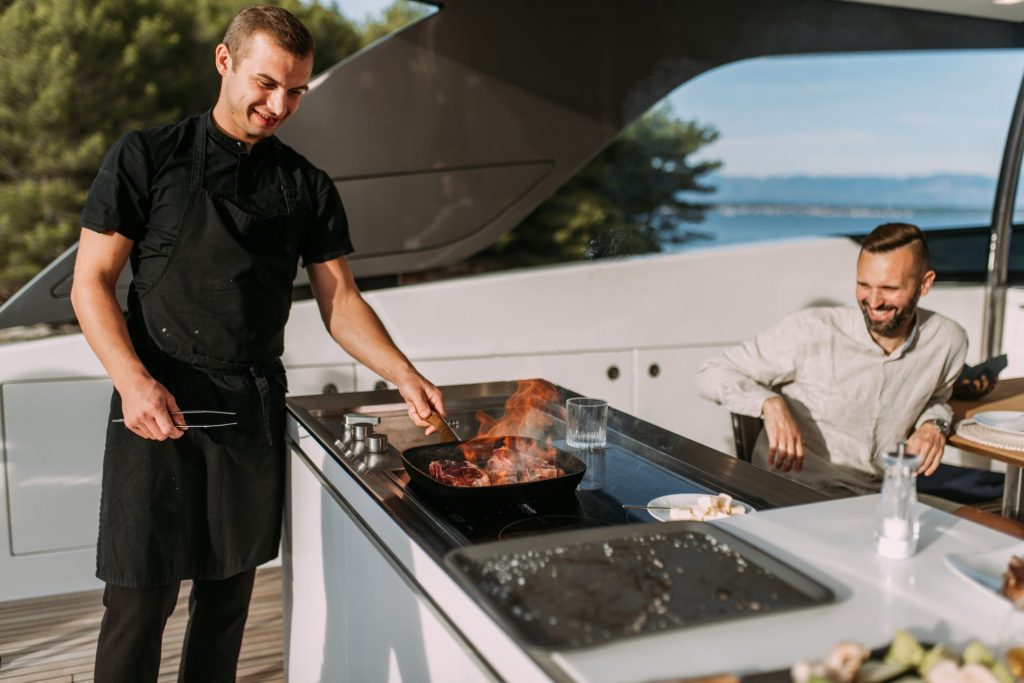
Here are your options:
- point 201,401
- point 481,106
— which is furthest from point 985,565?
point 481,106

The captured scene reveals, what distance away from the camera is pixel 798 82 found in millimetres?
15500

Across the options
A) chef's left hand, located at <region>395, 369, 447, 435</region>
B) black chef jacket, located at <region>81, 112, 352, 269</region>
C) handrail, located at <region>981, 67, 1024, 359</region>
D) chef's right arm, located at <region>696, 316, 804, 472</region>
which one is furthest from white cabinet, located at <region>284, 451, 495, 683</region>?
handrail, located at <region>981, 67, 1024, 359</region>

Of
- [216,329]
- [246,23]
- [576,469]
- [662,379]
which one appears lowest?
[662,379]

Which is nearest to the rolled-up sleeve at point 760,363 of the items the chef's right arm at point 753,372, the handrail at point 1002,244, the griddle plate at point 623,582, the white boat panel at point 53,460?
the chef's right arm at point 753,372

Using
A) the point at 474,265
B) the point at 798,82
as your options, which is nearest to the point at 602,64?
the point at 474,265

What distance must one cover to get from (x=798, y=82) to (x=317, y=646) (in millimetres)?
15339

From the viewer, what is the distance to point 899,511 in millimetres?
1290

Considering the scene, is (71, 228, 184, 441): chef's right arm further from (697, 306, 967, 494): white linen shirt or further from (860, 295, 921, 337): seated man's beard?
(860, 295, 921, 337): seated man's beard

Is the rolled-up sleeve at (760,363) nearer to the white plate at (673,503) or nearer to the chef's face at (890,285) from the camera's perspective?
the chef's face at (890,285)

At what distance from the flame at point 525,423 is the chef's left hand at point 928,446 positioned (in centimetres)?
100

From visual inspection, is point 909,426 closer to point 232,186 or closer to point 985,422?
point 985,422

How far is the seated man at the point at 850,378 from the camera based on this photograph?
2652mm

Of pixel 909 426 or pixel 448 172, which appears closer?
pixel 909 426

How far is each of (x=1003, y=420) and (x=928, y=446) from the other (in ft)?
1.07
